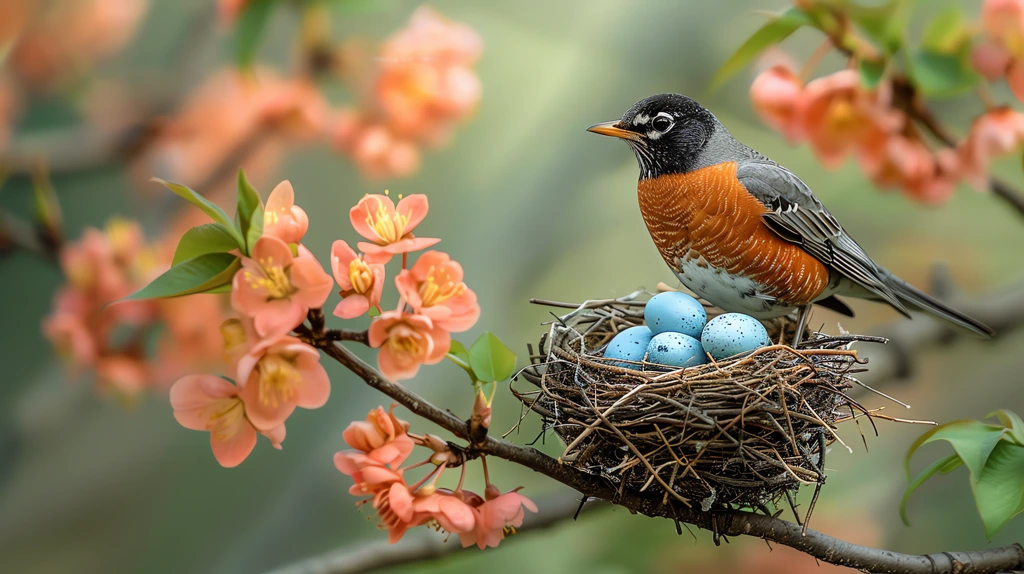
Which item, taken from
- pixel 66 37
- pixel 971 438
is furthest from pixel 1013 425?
pixel 66 37

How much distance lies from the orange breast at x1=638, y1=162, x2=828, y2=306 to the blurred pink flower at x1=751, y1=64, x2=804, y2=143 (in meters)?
0.23

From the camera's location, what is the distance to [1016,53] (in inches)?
55.2

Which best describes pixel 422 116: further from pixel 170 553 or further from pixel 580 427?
pixel 170 553

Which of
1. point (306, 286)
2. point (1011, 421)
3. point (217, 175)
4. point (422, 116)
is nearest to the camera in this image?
point (306, 286)

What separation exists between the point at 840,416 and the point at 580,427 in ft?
1.36

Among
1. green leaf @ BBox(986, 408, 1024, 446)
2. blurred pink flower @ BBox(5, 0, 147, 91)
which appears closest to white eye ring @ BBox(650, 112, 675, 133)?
green leaf @ BBox(986, 408, 1024, 446)

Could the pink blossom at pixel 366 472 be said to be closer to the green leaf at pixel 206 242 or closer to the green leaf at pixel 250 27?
the green leaf at pixel 206 242

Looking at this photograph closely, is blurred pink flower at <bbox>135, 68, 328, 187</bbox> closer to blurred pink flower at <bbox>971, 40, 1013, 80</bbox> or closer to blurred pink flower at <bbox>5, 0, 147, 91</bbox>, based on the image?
blurred pink flower at <bbox>5, 0, 147, 91</bbox>

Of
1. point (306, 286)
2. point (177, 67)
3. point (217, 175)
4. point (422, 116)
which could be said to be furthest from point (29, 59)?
point (306, 286)

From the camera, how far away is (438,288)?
858 mm

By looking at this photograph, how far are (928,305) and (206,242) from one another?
122 cm

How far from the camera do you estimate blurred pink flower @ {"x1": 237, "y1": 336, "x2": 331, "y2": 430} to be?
79 cm

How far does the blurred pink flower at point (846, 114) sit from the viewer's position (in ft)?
4.92

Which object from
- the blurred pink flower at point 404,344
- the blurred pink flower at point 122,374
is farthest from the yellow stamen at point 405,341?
the blurred pink flower at point 122,374
